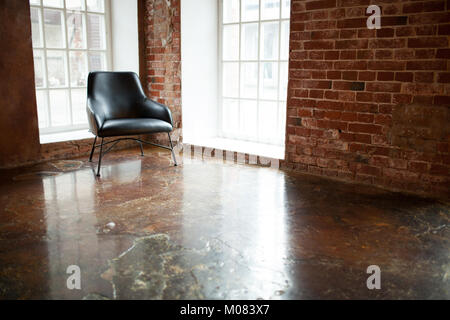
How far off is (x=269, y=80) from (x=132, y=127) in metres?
1.62

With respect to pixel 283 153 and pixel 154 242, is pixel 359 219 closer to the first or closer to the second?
pixel 154 242

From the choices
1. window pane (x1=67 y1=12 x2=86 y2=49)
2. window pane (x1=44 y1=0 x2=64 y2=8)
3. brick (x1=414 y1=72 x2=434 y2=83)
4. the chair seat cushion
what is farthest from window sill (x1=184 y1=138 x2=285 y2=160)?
window pane (x1=44 y1=0 x2=64 y2=8)

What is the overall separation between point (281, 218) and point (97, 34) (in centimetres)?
333

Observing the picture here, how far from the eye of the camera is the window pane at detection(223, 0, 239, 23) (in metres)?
4.59

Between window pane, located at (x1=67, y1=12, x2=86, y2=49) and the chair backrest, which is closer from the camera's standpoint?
the chair backrest

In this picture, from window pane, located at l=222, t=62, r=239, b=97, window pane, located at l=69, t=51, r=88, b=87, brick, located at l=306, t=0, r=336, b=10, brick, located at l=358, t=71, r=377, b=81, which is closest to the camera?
brick, located at l=358, t=71, r=377, b=81

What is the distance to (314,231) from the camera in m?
2.45

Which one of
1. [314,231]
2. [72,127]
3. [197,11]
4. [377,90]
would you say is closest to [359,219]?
[314,231]

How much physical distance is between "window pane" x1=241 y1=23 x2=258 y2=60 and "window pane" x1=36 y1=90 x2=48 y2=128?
221 centimetres

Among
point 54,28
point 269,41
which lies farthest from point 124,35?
point 269,41

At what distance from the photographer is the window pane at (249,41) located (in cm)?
445

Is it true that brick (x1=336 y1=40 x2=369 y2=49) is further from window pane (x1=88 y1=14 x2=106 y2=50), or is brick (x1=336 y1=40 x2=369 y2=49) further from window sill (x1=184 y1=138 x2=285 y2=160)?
window pane (x1=88 y1=14 x2=106 y2=50)

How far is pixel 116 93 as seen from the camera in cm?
416

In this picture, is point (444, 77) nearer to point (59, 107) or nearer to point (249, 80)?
point (249, 80)
